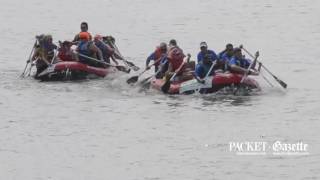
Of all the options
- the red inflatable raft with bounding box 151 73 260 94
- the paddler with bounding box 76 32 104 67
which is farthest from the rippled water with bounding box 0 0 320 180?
the paddler with bounding box 76 32 104 67

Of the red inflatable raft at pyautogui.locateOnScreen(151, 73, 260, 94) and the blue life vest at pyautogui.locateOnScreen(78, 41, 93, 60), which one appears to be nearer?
the red inflatable raft at pyautogui.locateOnScreen(151, 73, 260, 94)

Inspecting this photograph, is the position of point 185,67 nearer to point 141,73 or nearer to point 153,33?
point 141,73

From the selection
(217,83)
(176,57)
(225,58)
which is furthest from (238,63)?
(176,57)

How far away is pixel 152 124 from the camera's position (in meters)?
29.8

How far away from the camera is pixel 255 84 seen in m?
33.4

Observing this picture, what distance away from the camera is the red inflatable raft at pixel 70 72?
123ft

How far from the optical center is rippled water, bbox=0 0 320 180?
2494 centimetres

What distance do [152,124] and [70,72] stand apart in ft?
27.5

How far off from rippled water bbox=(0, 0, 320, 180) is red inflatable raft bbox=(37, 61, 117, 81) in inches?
16.0

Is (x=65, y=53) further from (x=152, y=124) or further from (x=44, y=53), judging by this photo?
(x=152, y=124)

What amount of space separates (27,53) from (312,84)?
54.1ft

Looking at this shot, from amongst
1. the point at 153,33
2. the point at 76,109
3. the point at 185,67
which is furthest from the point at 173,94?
the point at 153,33

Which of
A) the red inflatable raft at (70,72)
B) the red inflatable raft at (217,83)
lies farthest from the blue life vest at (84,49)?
the red inflatable raft at (217,83)

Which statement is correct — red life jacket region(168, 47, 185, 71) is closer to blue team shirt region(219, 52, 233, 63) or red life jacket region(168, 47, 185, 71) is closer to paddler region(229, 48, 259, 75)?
blue team shirt region(219, 52, 233, 63)
